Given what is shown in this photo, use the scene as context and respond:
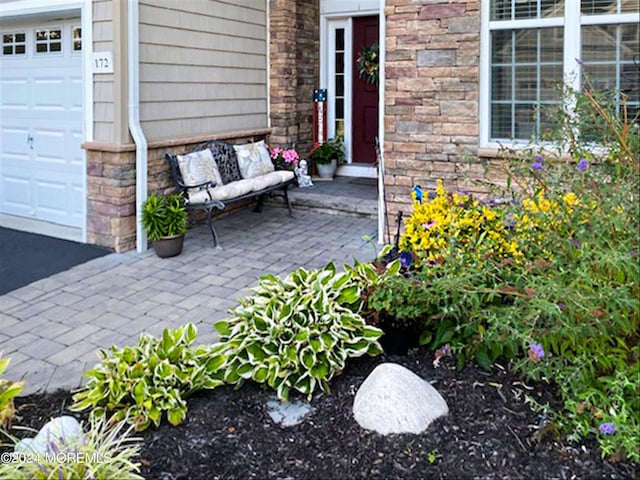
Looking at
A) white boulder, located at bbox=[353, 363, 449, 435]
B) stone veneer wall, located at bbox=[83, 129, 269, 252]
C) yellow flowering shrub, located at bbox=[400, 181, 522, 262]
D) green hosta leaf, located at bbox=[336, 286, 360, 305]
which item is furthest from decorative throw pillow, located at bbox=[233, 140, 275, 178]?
white boulder, located at bbox=[353, 363, 449, 435]

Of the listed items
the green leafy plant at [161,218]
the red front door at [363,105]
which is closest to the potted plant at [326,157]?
the red front door at [363,105]

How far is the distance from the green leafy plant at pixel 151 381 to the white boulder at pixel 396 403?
0.69 m

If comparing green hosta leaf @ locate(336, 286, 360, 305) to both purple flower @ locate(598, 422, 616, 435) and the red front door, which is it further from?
the red front door

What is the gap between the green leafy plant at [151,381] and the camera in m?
2.47

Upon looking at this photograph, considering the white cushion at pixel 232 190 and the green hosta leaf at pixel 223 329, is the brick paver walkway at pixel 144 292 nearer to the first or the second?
the white cushion at pixel 232 190

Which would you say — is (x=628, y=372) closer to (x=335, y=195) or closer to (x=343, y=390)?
(x=343, y=390)

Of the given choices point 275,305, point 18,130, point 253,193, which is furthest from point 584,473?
point 18,130

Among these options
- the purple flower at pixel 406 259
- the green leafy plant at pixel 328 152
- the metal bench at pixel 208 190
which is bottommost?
the purple flower at pixel 406 259

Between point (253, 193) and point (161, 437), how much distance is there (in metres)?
4.18

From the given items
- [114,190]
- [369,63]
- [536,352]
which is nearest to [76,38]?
[114,190]

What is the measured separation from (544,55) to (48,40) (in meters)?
4.66

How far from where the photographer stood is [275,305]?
9.07 ft

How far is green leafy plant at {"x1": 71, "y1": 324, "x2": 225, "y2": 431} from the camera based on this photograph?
2469mm

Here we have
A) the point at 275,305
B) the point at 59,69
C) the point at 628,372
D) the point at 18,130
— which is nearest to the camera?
the point at 628,372
